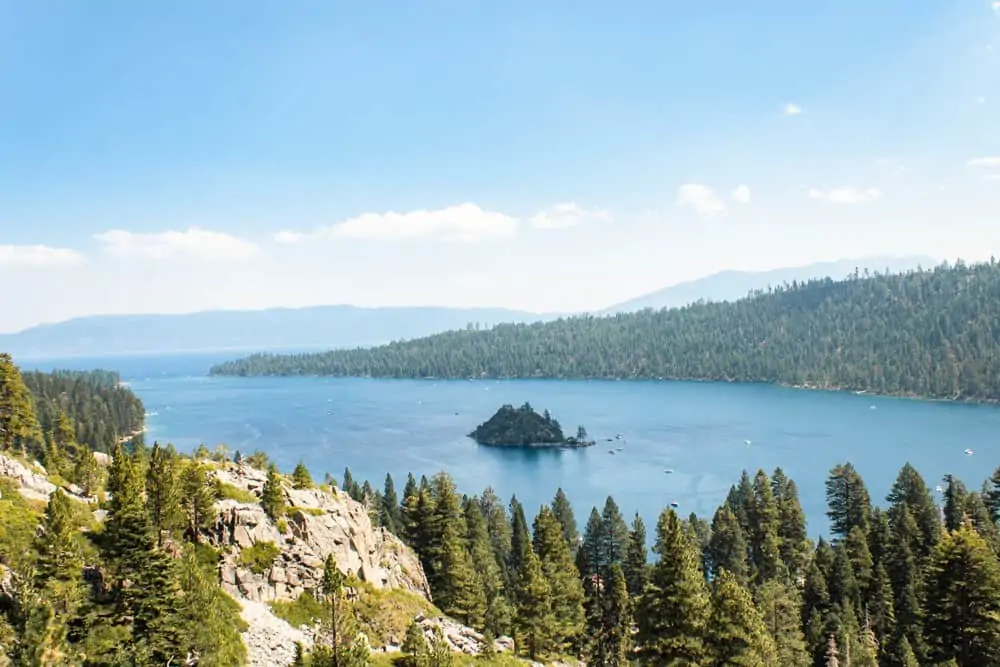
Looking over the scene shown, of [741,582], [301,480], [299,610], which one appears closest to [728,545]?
[741,582]

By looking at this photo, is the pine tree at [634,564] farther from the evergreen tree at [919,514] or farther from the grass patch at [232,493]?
the grass patch at [232,493]

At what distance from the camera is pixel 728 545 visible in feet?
254

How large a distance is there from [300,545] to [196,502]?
7.60 m

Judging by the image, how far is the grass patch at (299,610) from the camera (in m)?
39.9

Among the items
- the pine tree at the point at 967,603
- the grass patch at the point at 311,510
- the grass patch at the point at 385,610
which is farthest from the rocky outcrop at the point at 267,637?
the pine tree at the point at 967,603

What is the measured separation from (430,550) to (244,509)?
2571 centimetres

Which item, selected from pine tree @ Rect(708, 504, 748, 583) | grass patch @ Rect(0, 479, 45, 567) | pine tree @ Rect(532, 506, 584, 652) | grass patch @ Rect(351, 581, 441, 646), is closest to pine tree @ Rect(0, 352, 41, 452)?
grass patch @ Rect(0, 479, 45, 567)

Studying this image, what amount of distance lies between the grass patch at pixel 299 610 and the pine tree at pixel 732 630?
22.5m

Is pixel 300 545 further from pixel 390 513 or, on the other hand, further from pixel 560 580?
pixel 390 513

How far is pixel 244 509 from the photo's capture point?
147 feet

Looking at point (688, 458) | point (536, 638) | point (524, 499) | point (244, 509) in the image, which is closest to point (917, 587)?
point (536, 638)

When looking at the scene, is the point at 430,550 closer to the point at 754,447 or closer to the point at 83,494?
the point at 83,494

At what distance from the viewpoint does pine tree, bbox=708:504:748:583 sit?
74.1m

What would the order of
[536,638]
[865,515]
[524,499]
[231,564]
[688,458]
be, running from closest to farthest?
[231,564]
[536,638]
[865,515]
[524,499]
[688,458]
